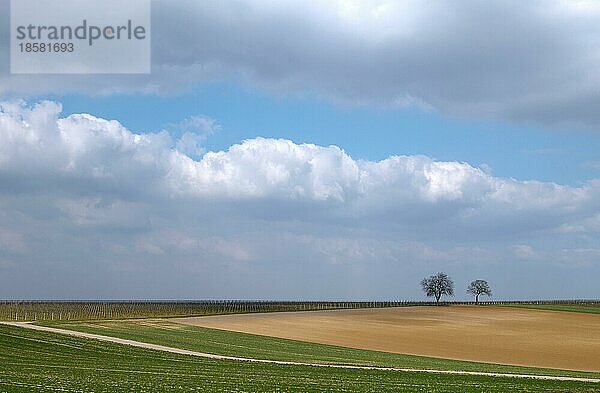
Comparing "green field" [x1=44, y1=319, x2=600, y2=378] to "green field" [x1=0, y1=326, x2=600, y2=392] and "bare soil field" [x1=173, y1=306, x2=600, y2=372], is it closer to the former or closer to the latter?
"bare soil field" [x1=173, y1=306, x2=600, y2=372]

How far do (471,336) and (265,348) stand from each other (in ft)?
102

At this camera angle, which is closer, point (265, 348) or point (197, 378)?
point (197, 378)

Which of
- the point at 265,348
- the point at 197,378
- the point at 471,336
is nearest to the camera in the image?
the point at 197,378

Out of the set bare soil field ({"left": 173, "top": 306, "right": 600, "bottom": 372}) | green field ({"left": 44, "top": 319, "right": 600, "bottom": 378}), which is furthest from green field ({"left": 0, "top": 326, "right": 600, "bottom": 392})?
bare soil field ({"left": 173, "top": 306, "right": 600, "bottom": 372})

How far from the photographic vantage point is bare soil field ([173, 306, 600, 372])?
55.8m

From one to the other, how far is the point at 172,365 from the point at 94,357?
Answer: 283 inches

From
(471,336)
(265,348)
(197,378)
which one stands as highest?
(197,378)

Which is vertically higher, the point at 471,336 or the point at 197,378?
the point at 197,378

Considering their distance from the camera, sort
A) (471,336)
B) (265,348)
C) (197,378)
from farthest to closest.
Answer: (471,336)
(265,348)
(197,378)

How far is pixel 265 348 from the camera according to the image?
5475cm

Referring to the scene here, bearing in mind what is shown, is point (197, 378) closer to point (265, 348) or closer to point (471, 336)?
point (265, 348)

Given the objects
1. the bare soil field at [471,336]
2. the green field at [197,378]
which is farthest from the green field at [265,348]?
the green field at [197,378]

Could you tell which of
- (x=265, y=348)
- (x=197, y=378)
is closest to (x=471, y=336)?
(x=265, y=348)

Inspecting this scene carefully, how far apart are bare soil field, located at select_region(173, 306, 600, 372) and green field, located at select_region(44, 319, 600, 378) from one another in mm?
4944
